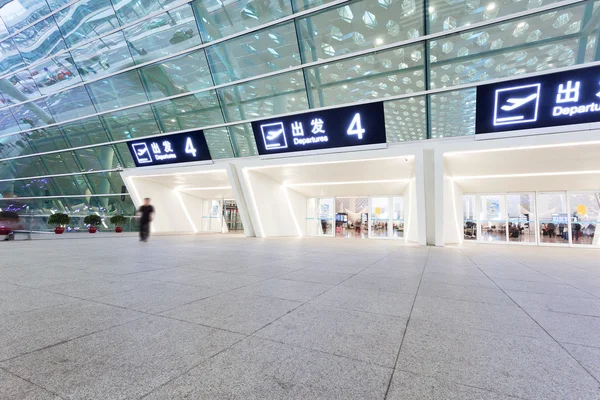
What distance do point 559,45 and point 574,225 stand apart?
11528 millimetres

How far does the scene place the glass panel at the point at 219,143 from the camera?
52.3 ft

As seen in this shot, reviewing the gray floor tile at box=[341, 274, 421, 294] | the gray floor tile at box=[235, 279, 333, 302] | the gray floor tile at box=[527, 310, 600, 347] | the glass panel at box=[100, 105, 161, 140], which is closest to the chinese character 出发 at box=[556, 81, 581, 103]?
the gray floor tile at box=[341, 274, 421, 294]

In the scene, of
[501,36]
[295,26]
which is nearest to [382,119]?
[501,36]

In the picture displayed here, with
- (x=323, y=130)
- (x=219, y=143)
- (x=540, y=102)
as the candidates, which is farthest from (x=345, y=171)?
(x=540, y=102)

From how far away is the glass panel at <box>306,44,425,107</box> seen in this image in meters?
11.6

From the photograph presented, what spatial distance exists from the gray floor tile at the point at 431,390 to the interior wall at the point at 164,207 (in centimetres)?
2070

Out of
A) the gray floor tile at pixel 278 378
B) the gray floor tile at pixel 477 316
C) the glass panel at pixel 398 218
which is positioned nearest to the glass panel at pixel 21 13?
the gray floor tile at pixel 278 378

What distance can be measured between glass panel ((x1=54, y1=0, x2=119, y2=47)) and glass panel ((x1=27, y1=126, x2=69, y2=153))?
6.76 metres

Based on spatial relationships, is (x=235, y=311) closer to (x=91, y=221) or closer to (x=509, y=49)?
(x=509, y=49)

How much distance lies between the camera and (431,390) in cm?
175

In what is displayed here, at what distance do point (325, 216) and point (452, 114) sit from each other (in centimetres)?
1281

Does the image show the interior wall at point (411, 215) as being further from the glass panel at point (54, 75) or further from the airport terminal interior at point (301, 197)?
the glass panel at point (54, 75)

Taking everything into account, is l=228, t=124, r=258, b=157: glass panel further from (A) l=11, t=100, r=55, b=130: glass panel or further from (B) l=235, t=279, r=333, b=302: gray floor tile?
(A) l=11, t=100, r=55, b=130: glass panel

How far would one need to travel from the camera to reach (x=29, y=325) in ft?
8.61
